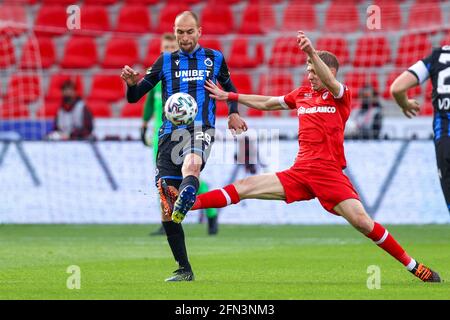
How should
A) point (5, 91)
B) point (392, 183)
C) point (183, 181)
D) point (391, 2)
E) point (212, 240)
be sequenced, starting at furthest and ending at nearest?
1. point (391, 2)
2. point (5, 91)
3. point (392, 183)
4. point (212, 240)
5. point (183, 181)

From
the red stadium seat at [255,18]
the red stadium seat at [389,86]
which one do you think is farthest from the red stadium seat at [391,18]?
the red stadium seat at [255,18]

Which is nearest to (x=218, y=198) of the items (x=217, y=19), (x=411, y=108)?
(x=411, y=108)

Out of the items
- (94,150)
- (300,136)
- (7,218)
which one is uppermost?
(300,136)

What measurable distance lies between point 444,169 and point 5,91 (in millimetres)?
11365

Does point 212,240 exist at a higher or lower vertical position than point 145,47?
lower

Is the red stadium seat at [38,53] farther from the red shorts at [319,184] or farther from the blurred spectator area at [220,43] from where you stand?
the red shorts at [319,184]

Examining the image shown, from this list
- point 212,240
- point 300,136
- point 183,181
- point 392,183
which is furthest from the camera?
point 392,183

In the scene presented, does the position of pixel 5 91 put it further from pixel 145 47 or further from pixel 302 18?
pixel 302 18

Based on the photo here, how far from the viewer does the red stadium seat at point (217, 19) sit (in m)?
19.6

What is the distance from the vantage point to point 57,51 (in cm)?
1995

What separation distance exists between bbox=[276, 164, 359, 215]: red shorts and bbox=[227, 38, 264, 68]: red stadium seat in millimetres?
10339

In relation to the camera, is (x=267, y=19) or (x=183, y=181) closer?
(x=183, y=181)

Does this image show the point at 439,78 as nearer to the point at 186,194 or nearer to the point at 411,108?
the point at 411,108

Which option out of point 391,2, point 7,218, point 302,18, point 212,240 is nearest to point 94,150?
point 7,218
